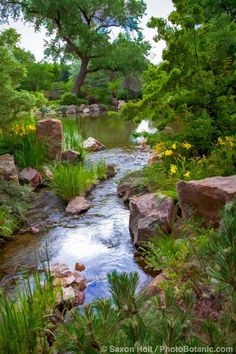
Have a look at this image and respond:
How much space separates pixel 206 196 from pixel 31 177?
4.14m

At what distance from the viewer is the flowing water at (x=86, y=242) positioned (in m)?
3.82

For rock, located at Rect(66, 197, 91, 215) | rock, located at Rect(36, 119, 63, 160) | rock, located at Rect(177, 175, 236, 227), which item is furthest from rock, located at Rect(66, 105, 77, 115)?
rock, located at Rect(177, 175, 236, 227)

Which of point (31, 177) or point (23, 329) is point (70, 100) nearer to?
point (31, 177)

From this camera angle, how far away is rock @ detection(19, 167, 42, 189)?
22.2ft

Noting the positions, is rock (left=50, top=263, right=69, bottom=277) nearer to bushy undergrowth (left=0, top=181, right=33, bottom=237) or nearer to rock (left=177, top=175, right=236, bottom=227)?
bushy undergrowth (left=0, top=181, right=33, bottom=237)

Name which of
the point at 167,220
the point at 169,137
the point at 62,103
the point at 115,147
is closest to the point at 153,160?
the point at 169,137

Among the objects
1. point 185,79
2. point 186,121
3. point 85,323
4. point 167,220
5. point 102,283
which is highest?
point 185,79

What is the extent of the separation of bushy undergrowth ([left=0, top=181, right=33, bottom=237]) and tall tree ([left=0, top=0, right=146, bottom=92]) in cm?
2105

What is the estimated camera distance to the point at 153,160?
6438mm

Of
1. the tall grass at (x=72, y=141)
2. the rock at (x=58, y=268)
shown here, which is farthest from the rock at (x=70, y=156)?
the rock at (x=58, y=268)

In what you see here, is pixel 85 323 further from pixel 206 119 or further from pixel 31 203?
pixel 31 203

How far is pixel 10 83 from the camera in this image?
21.7ft

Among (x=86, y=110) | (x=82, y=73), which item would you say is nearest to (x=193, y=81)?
(x=86, y=110)

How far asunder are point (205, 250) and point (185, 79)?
3866 mm
